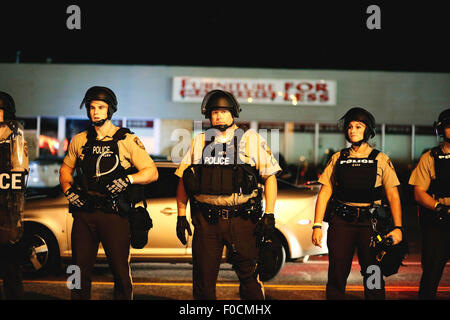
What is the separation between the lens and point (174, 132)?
18719 millimetres

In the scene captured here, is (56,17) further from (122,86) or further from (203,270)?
(203,270)

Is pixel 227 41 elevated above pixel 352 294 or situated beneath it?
elevated above

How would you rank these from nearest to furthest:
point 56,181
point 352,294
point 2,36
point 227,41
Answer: point 352,294 → point 56,181 → point 2,36 → point 227,41

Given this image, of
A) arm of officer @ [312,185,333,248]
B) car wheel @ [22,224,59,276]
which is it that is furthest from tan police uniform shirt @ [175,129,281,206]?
car wheel @ [22,224,59,276]

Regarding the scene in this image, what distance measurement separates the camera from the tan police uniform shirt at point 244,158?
14.3 ft

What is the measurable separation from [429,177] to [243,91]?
14084 mm

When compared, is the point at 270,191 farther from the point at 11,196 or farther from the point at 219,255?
the point at 11,196

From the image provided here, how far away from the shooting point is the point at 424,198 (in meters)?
4.67

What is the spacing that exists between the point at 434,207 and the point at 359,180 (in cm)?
70

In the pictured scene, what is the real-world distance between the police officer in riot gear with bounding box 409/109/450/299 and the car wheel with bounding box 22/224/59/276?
4.40 meters

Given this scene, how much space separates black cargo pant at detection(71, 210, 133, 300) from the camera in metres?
4.37

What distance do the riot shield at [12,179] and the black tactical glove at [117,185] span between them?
2.60 feet

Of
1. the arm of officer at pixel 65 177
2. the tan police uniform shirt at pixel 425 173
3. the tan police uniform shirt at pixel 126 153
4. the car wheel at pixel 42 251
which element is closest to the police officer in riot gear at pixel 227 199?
the tan police uniform shirt at pixel 126 153

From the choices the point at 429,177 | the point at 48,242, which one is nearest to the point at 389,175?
the point at 429,177
